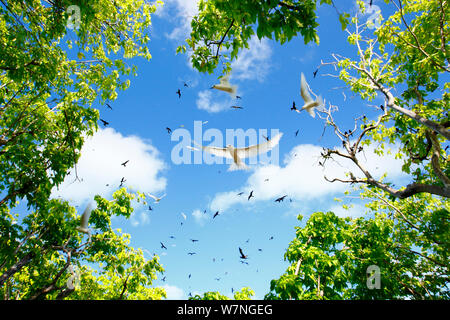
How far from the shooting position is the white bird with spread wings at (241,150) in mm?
6434

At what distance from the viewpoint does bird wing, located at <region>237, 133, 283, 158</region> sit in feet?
21.4

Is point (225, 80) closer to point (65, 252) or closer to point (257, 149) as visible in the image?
point (257, 149)

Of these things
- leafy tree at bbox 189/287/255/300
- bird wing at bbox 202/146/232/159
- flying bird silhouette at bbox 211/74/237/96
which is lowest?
leafy tree at bbox 189/287/255/300

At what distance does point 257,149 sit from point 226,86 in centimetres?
202

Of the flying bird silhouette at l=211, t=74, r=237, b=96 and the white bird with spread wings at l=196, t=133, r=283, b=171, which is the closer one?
the flying bird silhouette at l=211, t=74, r=237, b=96

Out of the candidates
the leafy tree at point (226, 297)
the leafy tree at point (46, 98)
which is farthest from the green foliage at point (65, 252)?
the leafy tree at point (226, 297)

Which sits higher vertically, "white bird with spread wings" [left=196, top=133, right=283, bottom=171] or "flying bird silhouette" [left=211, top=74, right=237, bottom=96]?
"flying bird silhouette" [left=211, top=74, right=237, bottom=96]

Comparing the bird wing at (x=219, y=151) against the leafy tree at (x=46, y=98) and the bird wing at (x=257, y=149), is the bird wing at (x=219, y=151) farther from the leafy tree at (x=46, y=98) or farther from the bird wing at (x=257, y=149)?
the leafy tree at (x=46, y=98)

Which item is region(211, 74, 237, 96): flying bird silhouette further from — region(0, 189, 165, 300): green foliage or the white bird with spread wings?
region(0, 189, 165, 300): green foliage

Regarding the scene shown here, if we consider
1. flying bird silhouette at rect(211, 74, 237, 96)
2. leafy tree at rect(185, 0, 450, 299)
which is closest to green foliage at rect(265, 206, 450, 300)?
leafy tree at rect(185, 0, 450, 299)

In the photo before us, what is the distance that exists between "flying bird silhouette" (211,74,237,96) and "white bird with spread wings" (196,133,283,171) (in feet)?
5.13

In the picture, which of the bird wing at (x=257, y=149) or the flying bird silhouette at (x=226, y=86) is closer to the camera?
the flying bird silhouette at (x=226, y=86)

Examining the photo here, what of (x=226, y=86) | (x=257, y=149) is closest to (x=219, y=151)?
(x=257, y=149)

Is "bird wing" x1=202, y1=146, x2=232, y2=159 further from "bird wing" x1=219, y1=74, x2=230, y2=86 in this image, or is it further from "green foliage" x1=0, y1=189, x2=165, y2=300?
"green foliage" x1=0, y1=189, x2=165, y2=300
